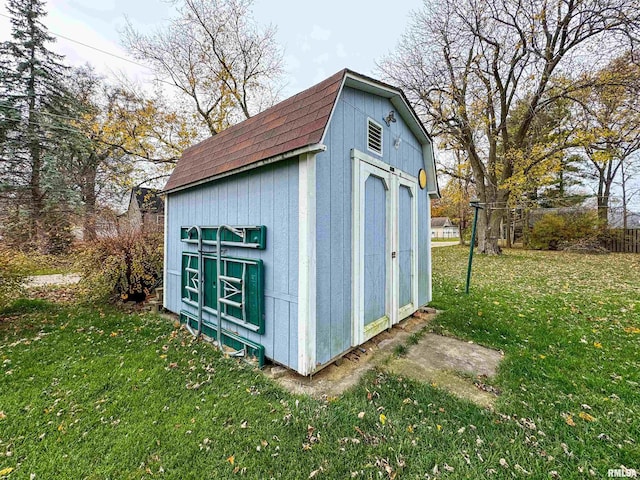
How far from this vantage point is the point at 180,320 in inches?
171

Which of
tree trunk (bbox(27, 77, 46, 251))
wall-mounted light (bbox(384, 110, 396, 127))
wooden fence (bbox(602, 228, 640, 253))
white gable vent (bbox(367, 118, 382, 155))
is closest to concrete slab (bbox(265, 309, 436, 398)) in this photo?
white gable vent (bbox(367, 118, 382, 155))

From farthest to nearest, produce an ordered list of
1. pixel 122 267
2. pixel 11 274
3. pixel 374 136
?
1. pixel 122 267
2. pixel 11 274
3. pixel 374 136

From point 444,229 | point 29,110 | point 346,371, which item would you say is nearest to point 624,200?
point 346,371

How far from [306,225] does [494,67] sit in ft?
44.4

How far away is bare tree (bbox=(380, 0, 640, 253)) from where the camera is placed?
9.74 meters

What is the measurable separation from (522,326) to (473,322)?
2.28 ft

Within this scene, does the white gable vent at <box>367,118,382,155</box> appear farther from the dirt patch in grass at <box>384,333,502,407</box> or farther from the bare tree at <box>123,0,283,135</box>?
the bare tree at <box>123,0,283,135</box>

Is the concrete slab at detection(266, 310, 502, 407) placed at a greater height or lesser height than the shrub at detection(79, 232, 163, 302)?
lesser

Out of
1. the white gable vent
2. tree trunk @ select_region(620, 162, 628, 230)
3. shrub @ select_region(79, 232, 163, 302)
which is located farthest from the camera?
tree trunk @ select_region(620, 162, 628, 230)

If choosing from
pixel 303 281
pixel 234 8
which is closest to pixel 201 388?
pixel 303 281

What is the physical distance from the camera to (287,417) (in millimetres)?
2203

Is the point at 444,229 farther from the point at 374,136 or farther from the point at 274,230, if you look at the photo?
the point at 274,230

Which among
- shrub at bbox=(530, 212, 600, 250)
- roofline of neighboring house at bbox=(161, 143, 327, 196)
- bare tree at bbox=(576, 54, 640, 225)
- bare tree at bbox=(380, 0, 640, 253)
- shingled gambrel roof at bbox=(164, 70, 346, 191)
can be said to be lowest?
shrub at bbox=(530, 212, 600, 250)

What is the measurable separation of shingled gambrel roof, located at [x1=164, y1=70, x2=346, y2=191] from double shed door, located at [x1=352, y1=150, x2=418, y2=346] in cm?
71
